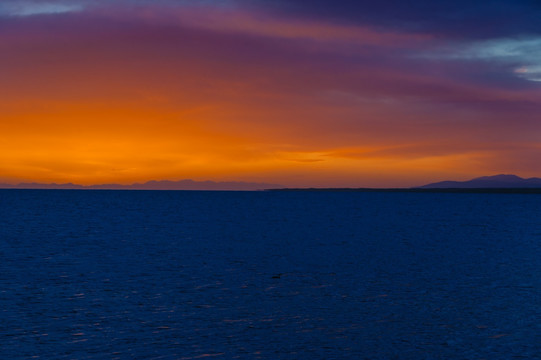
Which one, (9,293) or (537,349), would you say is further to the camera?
(9,293)

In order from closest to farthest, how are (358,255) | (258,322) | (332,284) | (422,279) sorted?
(258,322)
(332,284)
(422,279)
(358,255)

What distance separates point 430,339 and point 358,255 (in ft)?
108

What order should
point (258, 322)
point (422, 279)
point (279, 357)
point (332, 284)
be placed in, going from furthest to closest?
point (422, 279) < point (332, 284) < point (258, 322) < point (279, 357)

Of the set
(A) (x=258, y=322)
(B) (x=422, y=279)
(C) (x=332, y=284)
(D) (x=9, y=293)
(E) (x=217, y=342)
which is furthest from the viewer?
(B) (x=422, y=279)

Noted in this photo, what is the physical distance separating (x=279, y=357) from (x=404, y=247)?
157 feet

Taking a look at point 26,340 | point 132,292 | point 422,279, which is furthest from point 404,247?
point 26,340

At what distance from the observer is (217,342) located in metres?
26.0

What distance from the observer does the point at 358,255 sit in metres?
59.8

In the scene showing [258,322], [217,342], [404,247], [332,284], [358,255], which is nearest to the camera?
[217,342]

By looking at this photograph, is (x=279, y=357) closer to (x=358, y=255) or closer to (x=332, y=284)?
(x=332, y=284)

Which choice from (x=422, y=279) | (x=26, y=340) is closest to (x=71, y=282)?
(x=26, y=340)

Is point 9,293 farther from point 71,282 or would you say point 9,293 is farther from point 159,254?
point 159,254

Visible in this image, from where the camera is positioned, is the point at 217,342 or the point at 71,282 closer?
the point at 217,342

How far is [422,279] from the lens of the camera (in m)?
44.7
